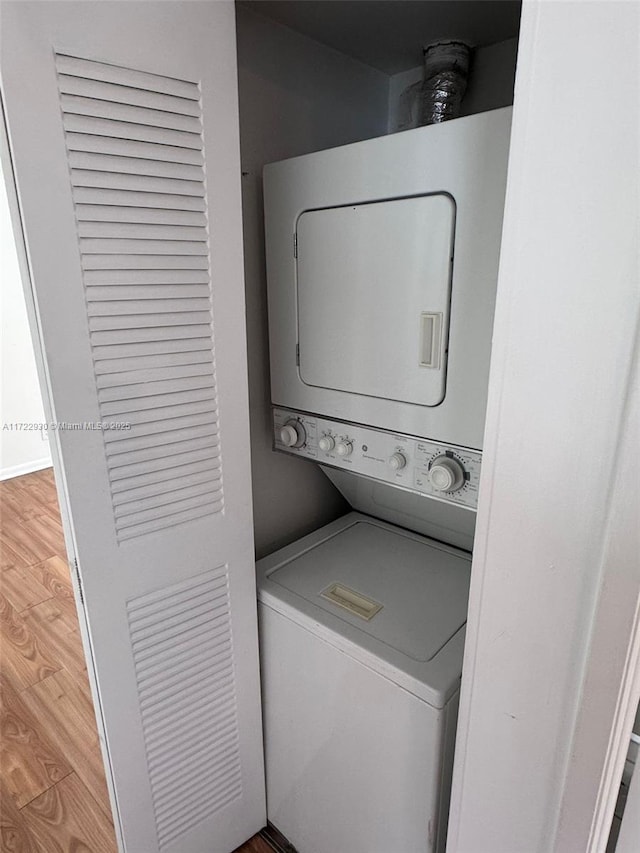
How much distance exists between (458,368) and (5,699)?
2.34 m

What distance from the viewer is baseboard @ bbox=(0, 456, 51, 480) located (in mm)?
4211

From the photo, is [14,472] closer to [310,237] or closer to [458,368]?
[310,237]

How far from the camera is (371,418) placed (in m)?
1.33

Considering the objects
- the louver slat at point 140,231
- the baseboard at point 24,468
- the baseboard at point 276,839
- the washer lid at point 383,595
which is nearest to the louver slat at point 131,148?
the louver slat at point 140,231

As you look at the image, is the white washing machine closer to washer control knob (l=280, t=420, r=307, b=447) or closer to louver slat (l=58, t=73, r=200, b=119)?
washer control knob (l=280, t=420, r=307, b=447)

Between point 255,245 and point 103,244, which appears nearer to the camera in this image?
point 103,244

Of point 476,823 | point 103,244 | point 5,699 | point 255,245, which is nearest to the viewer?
point 476,823

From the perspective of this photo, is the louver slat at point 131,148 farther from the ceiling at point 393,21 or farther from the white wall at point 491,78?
the white wall at point 491,78

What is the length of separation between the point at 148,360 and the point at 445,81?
3.68 feet

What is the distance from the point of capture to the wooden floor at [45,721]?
171cm

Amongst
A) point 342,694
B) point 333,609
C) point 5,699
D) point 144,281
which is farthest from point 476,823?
point 5,699

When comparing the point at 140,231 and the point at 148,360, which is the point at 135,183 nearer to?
the point at 140,231

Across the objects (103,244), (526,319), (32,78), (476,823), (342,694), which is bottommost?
(342,694)

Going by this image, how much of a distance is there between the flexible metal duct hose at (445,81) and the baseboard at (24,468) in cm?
413
